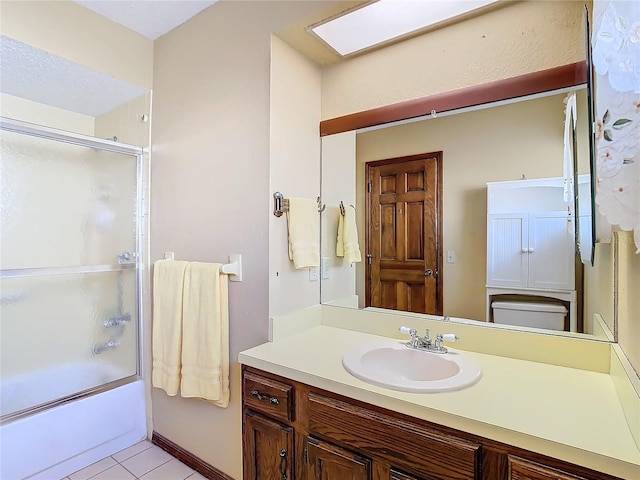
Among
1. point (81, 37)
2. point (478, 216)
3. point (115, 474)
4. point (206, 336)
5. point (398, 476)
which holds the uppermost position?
point (81, 37)

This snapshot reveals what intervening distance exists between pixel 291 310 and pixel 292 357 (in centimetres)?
35

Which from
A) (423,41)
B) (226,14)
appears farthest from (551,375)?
(226,14)

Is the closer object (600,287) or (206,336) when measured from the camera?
(600,287)

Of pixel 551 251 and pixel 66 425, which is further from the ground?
pixel 551 251

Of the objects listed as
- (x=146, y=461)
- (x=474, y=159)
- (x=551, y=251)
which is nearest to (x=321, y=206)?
(x=474, y=159)

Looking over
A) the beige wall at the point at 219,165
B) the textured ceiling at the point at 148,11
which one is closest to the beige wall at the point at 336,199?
the beige wall at the point at 219,165

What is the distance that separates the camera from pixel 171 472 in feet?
6.01

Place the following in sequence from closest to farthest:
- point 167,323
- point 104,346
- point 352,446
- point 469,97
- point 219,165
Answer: point 352,446 < point 469,97 < point 219,165 < point 167,323 < point 104,346

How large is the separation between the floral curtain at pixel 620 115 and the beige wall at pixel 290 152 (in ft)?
3.94

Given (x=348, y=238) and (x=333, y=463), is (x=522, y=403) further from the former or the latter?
(x=348, y=238)

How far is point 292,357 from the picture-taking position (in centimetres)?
133

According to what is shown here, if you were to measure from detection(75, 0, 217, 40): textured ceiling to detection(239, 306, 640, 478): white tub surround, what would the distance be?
1831 millimetres

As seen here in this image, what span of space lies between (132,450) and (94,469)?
21cm

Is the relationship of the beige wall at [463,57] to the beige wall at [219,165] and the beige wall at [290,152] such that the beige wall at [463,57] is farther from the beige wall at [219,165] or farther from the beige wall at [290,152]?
the beige wall at [219,165]
